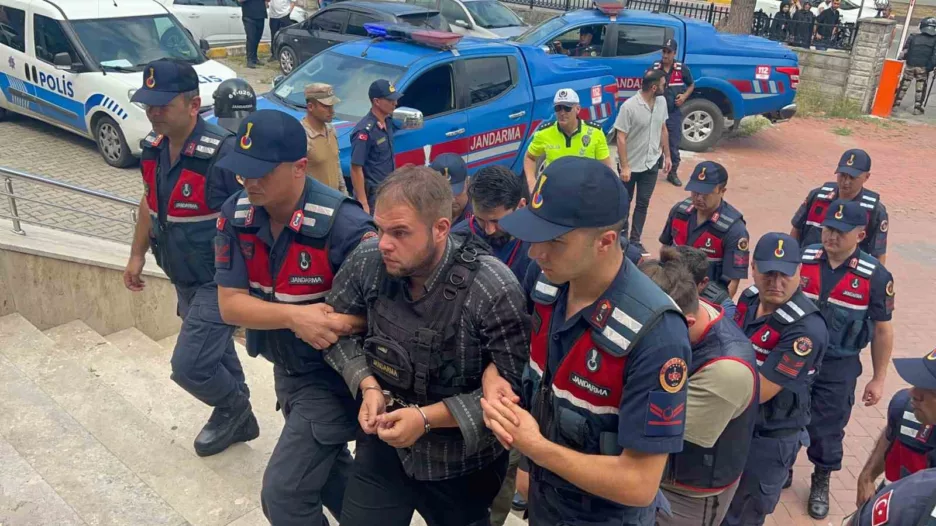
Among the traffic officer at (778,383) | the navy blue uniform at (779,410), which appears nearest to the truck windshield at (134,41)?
the traffic officer at (778,383)

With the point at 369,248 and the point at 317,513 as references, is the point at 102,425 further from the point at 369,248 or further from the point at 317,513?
the point at 369,248

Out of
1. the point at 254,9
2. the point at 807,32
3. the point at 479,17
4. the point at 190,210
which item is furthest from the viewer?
the point at 807,32

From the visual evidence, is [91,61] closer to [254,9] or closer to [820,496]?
[254,9]

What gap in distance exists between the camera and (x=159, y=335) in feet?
19.8

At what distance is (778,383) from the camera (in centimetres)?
Answer: 353

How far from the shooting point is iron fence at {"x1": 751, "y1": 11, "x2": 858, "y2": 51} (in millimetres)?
15266

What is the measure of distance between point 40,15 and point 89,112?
1471mm

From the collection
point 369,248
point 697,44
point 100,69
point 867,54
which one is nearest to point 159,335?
Answer: point 369,248

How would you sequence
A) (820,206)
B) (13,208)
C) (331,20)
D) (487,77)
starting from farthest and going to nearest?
1. (331,20)
2. (487,77)
3. (13,208)
4. (820,206)

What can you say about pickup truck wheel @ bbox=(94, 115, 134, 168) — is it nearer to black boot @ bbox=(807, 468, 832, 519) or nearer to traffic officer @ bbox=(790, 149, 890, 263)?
traffic officer @ bbox=(790, 149, 890, 263)

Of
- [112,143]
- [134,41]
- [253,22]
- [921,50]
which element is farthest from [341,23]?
[921,50]

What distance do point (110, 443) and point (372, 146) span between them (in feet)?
9.97

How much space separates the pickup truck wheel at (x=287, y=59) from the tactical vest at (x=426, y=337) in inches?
452

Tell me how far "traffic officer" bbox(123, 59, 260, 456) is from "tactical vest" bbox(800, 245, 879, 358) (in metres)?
3.32
